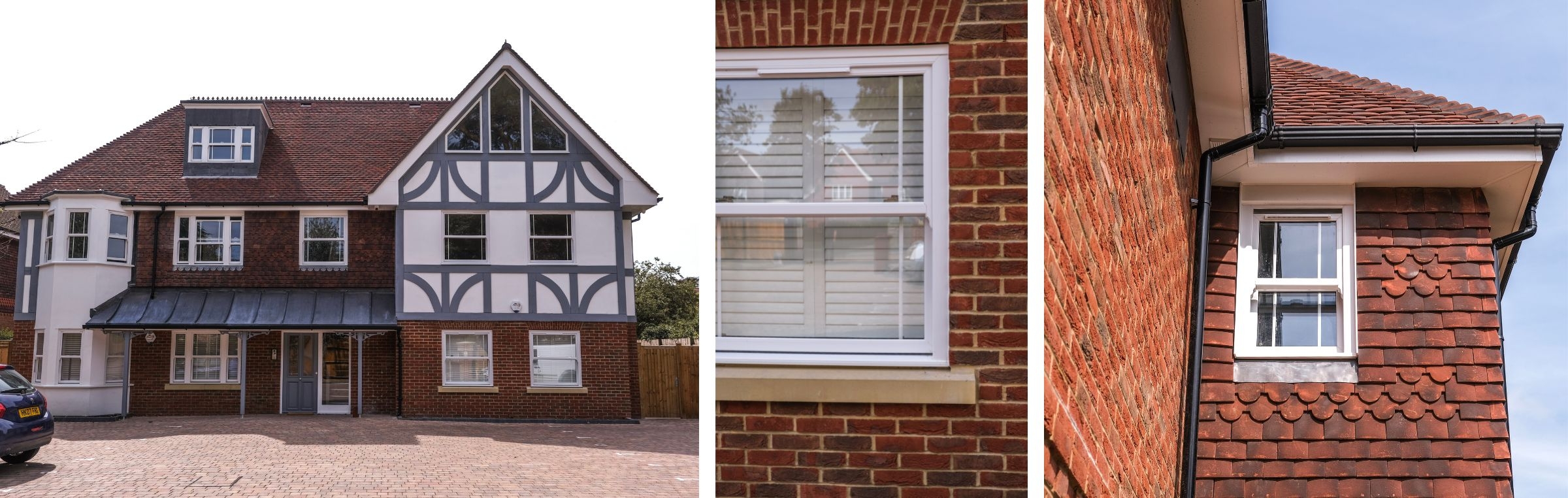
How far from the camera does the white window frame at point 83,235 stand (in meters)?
19.4

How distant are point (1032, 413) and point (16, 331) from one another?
77.0ft

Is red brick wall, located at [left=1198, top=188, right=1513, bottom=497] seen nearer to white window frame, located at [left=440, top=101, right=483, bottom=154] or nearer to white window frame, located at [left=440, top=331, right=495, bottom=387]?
white window frame, located at [left=440, top=331, right=495, bottom=387]

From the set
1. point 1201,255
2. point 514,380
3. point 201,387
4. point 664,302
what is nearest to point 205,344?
point 201,387

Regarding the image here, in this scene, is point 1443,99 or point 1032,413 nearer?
point 1032,413

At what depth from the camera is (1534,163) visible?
541 centimetres

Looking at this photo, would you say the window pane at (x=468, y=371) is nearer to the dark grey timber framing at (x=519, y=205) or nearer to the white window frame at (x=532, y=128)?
the dark grey timber framing at (x=519, y=205)

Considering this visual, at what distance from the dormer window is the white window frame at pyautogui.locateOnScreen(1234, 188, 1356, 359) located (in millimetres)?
22388

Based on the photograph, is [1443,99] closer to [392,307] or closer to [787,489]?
[787,489]

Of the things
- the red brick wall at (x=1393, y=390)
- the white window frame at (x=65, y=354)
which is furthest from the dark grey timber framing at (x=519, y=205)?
the red brick wall at (x=1393, y=390)

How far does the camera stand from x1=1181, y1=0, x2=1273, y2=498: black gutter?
4.95 metres

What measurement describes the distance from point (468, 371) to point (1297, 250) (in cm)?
1673

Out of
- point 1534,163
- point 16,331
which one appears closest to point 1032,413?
point 1534,163

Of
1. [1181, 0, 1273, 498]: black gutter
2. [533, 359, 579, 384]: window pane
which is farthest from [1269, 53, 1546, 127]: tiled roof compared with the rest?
[533, 359, 579, 384]: window pane

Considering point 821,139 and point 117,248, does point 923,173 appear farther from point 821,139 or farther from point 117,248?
point 117,248
